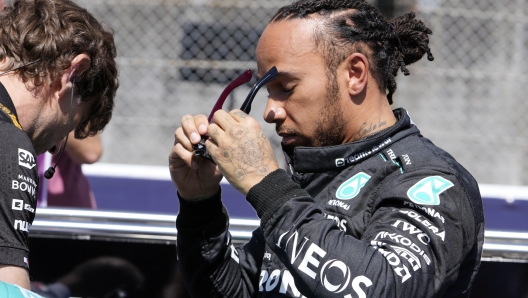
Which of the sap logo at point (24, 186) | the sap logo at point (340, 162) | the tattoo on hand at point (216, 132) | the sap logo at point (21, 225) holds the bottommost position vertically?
the sap logo at point (21, 225)

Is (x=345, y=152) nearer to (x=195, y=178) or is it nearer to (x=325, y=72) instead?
(x=325, y=72)

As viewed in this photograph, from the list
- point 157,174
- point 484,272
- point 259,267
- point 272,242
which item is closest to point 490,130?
point 157,174

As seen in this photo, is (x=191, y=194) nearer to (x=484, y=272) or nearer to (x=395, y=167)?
(x=395, y=167)

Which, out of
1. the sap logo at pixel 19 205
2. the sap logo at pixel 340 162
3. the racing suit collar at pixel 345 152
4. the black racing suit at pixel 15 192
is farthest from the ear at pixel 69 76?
the sap logo at pixel 340 162

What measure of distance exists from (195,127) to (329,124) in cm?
35

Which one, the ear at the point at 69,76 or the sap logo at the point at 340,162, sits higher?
the ear at the point at 69,76

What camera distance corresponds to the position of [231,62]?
19.7 ft

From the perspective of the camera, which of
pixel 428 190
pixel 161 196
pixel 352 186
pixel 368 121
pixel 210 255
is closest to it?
pixel 428 190

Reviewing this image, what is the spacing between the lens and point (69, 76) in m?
1.91

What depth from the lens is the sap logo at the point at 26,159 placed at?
1591 millimetres

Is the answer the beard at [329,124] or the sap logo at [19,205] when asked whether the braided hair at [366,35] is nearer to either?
the beard at [329,124]

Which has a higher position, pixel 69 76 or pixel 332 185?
pixel 69 76

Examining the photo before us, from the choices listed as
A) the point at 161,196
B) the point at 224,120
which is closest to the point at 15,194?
the point at 224,120

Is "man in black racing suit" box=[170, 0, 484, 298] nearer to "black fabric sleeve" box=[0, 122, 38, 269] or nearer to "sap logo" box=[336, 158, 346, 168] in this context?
"sap logo" box=[336, 158, 346, 168]
